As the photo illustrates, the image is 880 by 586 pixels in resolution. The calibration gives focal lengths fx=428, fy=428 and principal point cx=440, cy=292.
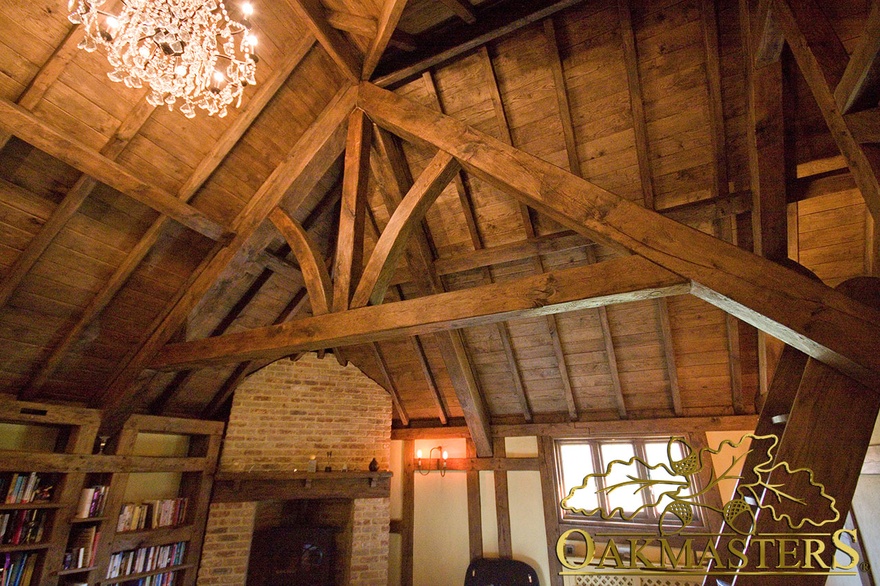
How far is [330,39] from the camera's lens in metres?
3.28

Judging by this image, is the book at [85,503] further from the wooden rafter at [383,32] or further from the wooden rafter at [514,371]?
the wooden rafter at [383,32]

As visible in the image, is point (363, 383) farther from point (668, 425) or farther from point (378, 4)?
point (378, 4)

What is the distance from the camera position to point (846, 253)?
3.46 metres

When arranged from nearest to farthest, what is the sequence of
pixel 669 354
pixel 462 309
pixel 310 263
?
pixel 462 309 → pixel 310 263 → pixel 669 354

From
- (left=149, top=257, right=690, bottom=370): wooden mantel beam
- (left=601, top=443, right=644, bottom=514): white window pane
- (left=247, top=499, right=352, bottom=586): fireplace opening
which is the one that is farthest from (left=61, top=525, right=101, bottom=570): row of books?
(left=601, top=443, right=644, bottom=514): white window pane

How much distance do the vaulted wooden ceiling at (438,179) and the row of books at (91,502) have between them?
860 mm

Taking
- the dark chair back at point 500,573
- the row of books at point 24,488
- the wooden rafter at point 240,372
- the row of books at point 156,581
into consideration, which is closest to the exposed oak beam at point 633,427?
the dark chair back at point 500,573

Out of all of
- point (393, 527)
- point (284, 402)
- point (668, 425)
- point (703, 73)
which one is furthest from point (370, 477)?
point (703, 73)

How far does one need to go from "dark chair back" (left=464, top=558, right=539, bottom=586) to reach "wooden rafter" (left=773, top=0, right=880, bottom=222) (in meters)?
4.89

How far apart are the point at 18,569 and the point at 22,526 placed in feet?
1.13

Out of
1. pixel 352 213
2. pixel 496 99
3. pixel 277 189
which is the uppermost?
pixel 496 99

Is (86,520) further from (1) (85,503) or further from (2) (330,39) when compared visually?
(2) (330,39)

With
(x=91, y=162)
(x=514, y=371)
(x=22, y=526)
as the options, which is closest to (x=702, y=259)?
(x=514, y=371)

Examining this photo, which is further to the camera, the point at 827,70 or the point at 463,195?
the point at 463,195
